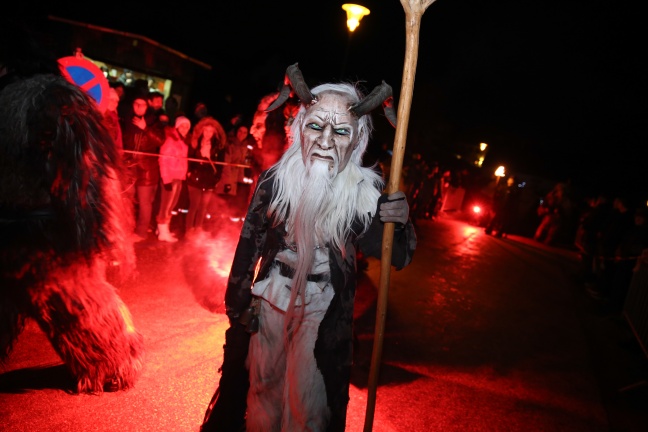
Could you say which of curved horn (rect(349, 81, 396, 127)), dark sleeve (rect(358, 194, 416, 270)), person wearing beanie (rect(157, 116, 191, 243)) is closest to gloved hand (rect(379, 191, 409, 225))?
dark sleeve (rect(358, 194, 416, 270))

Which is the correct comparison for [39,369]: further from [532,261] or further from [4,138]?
[532,261]

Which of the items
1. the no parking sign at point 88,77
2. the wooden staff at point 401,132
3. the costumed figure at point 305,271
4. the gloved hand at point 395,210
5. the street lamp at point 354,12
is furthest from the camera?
the street lamp at point 354,12

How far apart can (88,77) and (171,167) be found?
9.64 feet

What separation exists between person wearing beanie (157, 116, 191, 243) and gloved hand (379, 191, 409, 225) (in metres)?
5.54

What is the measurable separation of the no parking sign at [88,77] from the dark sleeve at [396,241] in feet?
9.82

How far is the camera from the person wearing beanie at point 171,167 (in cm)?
695

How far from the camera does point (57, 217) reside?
258cm

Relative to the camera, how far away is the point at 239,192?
903 centimetres

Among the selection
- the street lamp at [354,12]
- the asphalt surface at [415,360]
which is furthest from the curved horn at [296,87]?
the street lamp at [354,12]

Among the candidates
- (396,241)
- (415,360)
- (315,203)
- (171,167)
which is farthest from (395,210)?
(171,167)

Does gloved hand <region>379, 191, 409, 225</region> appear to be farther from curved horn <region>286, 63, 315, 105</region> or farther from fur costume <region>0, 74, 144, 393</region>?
fur costume <region>0, 74, 144, 393</region>

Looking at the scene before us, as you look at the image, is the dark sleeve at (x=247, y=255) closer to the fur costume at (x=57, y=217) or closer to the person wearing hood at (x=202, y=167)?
the fur costume at (x=57, y=217)

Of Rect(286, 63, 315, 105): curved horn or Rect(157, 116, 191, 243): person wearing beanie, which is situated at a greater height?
Rect(286, 63, 315, 105): curved horn

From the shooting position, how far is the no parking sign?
3984 mm
